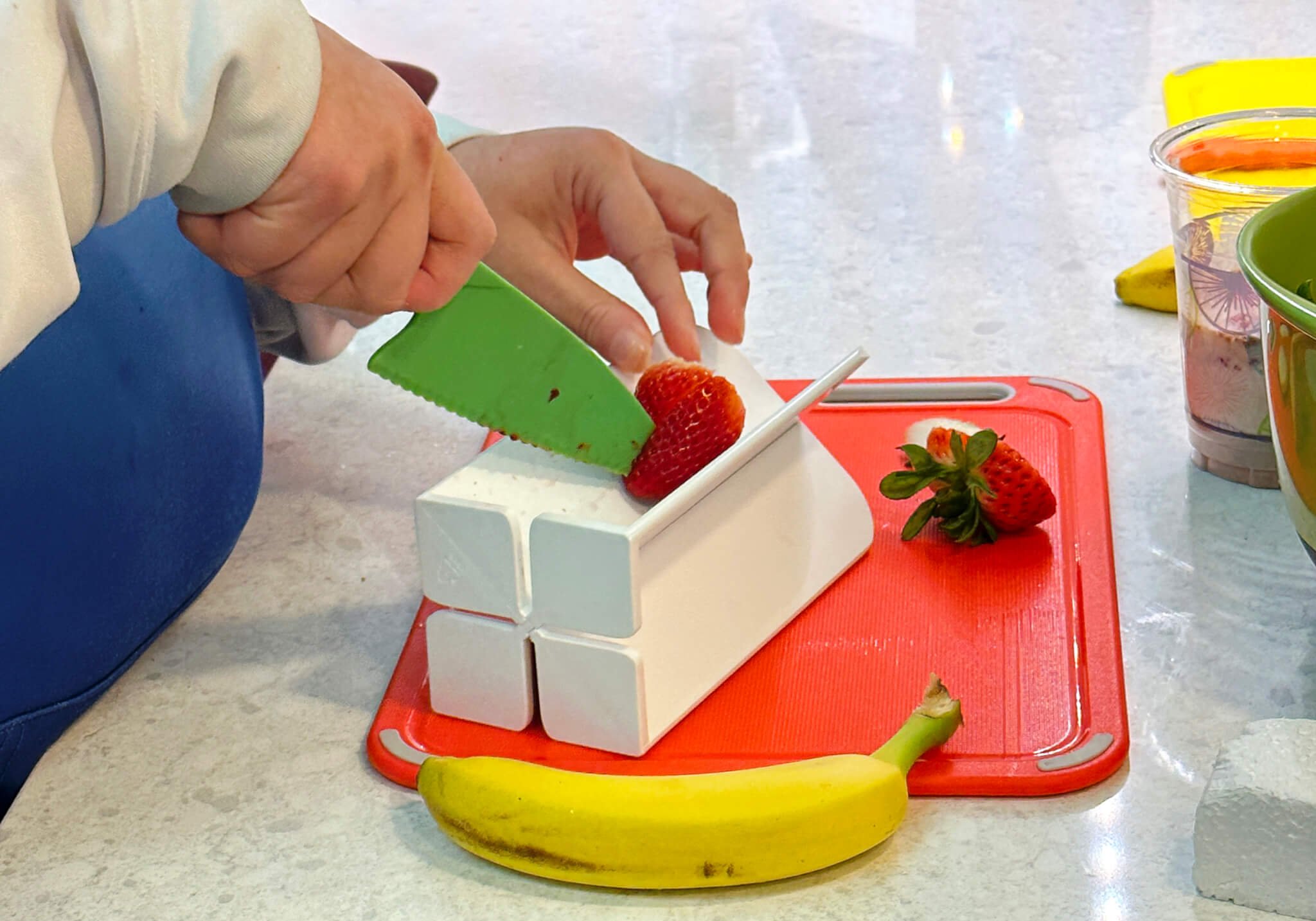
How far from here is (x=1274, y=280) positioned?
0.80m

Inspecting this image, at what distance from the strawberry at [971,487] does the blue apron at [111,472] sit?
42 cm

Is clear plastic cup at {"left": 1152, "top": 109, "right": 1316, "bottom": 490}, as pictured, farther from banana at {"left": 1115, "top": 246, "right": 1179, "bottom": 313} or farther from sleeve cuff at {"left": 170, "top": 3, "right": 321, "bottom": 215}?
sleeve cuff at {"left": 170, "top": 3, "right": 321, "bottom": 215}

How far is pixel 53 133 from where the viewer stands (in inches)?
20.7

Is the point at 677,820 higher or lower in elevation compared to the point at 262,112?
lower

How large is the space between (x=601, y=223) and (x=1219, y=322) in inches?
15.4

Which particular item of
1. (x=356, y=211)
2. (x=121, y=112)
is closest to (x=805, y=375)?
(x=356, y=211)

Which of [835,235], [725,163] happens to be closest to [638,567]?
[835,235]

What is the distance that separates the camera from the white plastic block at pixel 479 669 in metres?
0.76

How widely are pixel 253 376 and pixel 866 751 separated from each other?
513mm

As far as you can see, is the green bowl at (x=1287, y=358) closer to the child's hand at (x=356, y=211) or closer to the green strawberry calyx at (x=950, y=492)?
the green strawberry calyx at (x=950, y=492)

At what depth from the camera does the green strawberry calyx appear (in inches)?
34.5

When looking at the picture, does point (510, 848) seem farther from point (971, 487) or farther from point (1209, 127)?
point (1209, 127)

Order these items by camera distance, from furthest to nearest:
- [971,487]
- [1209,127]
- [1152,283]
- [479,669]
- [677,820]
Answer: [1152,283]
[1209,127]
[971,487]
[479,669]
[677,820]

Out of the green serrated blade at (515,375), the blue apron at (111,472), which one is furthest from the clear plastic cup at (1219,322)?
the blue apron at (111,472)
